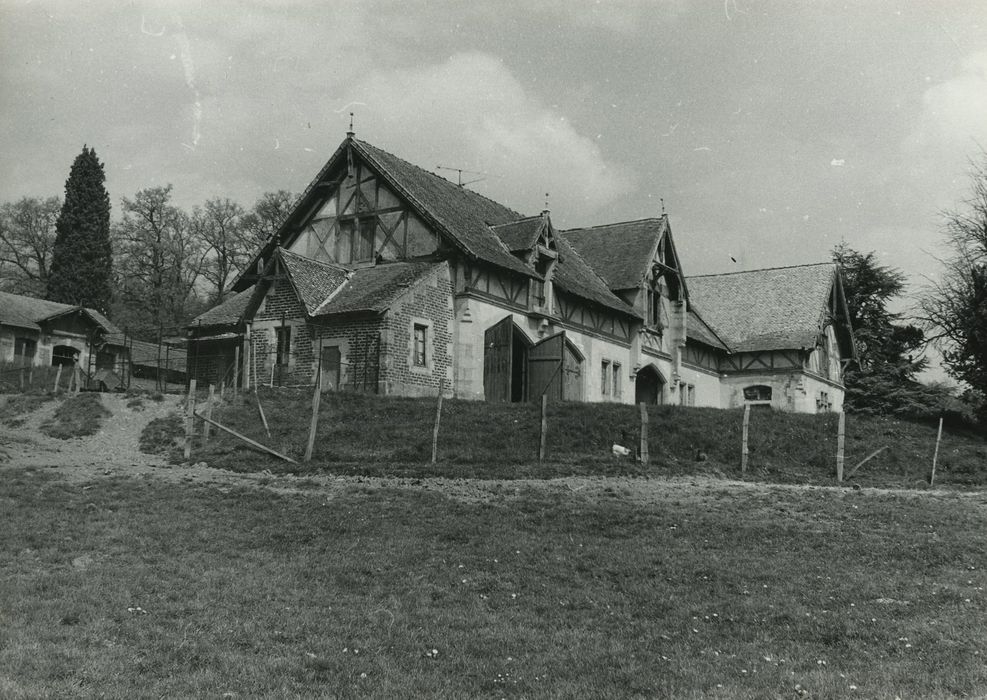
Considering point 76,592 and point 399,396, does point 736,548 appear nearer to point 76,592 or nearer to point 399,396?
point 76,592

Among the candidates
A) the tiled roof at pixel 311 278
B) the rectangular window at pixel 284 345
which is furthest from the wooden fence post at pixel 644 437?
the rectangular window at pixel 284 345

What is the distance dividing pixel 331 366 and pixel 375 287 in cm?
282

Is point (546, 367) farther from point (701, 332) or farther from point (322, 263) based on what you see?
point (701, 332)

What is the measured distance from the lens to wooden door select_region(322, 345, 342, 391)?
29047 millimetres

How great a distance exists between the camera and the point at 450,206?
34344 mm

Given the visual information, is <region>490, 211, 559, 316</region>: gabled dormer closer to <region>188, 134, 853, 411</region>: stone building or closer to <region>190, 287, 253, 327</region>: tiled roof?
<region>188, 134, 853, 411</region>: stone building

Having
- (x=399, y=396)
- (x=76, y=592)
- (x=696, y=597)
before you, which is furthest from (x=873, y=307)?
(x=76, y=592)

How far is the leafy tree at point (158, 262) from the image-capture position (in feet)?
220

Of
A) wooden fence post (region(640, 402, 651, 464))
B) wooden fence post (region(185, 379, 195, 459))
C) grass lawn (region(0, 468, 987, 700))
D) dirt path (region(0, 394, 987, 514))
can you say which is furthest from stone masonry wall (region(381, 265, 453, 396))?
grass lawn (region(0, 468, 987, 700))

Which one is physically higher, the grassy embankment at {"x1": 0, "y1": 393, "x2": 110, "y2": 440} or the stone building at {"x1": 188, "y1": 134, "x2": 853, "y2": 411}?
the stone building at {"x1": 188, "y1": 134, "x2": 853, "y2": 411}

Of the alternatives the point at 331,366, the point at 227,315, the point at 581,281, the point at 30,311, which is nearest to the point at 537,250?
the point at 581,281

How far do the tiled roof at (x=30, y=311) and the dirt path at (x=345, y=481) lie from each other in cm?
2962

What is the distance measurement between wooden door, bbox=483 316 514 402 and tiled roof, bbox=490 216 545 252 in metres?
3.13

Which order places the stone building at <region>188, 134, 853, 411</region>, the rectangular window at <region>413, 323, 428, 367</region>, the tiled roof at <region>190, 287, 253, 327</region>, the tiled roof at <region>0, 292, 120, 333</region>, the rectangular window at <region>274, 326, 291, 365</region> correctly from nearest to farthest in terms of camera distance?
the stone building at <region>188, 134, 853, 411</region> → the rectangular window at <region>413, 323, 428, 367</region> → the rectangular window at <region>274, 326, 291, 365</region> → the tiled roof at <region>190, 287, 253, 327</region> → the tiled roof at <region>0, 292, 120, 333</region>
